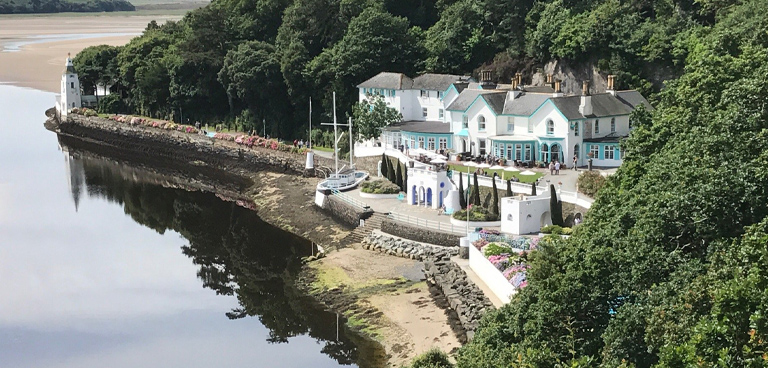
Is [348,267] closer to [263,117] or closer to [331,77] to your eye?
[331,77]

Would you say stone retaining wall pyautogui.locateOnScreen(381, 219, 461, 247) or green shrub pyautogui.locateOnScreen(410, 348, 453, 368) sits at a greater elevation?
green shrub pyautogui.locateOnScreen(410, 348, 453, 368)

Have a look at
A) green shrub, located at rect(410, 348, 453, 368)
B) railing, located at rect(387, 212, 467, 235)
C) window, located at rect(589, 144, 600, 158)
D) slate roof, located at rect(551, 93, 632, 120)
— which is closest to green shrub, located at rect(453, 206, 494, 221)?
railing, located at rect(387, 212, 467, 235)

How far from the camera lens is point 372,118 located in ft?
196

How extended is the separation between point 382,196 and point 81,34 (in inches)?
4691

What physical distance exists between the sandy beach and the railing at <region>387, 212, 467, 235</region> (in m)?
73.9

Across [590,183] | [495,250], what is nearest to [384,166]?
[590,183]

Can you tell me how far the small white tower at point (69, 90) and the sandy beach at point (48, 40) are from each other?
19.6m

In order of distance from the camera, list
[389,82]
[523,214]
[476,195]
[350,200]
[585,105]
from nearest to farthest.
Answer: [523,214] < [476,195] < [350,200] < [585,105] < [389,82]

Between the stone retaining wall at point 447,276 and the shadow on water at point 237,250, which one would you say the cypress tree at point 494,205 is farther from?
the shadow on water at point 237,250

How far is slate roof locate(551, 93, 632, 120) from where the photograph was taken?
167 ft

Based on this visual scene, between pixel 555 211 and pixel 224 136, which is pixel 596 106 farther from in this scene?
pixel 224 136

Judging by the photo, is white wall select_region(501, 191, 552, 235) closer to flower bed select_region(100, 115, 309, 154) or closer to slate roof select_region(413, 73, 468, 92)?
slate roof select_region(413, 73, 468, 92)

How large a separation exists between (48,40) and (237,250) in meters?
112

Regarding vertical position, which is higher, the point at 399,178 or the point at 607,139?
the point at 607,139
